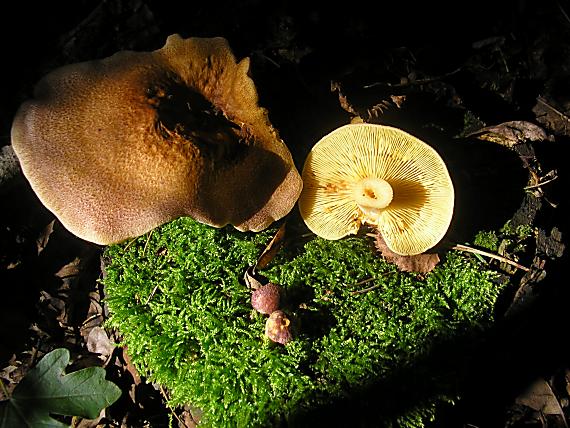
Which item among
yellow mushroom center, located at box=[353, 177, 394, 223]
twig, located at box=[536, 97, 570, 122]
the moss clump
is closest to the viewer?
yellow mushroom center, located at box=[353, 177, 394, 223]

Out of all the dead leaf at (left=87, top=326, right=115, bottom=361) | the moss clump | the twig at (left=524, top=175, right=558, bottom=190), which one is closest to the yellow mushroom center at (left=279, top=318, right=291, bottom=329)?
the moss clump

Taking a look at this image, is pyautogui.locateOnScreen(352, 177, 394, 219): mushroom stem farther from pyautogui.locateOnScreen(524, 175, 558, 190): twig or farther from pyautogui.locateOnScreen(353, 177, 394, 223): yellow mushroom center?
pyautogui.locateOnScreen(524, 175, 558, 190): twig

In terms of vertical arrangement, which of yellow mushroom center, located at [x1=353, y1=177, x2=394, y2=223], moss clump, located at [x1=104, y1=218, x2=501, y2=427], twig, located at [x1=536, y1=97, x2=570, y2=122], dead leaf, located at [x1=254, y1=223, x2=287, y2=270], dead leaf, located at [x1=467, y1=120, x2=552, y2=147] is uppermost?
yellow mushroom center, located at [x1=353, y1=177, x2=394, y2=223]

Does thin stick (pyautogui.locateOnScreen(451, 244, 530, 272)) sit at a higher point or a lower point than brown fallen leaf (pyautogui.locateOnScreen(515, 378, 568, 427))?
higher

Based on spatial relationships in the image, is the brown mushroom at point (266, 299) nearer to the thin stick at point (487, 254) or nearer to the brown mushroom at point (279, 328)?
the brown mushroom at point (279, 328)

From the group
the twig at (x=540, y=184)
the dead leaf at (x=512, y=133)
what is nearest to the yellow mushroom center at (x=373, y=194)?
the dead leaf at (x=512, y=133)

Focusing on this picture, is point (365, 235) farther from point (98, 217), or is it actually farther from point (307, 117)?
point (98, 217)

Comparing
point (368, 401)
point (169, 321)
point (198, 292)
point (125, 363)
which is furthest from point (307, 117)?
point (125, 363)
